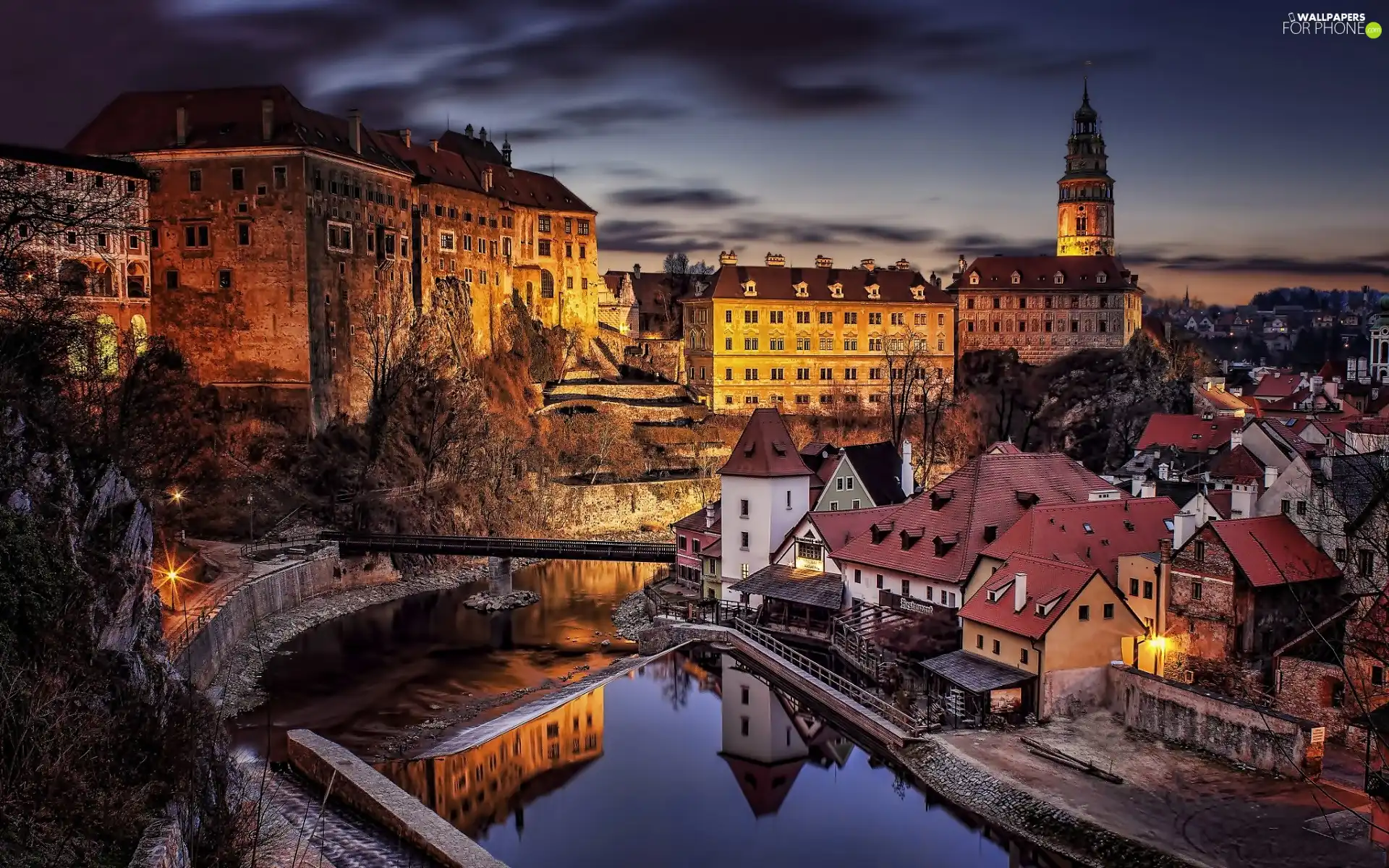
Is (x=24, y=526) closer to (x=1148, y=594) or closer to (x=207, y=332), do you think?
(x=1148, y=594)

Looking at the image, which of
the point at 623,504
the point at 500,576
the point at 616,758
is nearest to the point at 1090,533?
the point at 616,758

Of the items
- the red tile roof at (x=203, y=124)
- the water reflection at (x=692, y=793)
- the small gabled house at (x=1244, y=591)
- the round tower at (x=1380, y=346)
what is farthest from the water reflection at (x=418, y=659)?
the round tower at (x=1380, y=346)

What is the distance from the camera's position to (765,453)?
129 feet

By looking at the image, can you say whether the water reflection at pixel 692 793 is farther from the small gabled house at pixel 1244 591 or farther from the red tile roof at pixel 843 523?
the small gabled house at pixel 1244 591

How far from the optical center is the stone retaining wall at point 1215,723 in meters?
22.7

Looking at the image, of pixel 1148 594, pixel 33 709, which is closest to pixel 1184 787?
pixel 1148 594

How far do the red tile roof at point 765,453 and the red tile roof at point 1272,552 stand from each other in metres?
15.1

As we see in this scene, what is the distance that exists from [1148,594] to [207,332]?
42.1m

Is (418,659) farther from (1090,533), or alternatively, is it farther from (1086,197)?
(1086,197)

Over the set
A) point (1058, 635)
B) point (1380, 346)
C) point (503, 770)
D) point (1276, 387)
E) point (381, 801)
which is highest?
point (1380, 346)

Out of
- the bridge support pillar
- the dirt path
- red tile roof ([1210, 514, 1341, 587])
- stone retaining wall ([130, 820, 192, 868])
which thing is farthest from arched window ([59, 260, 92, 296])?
red tile roof ([1210, 514, 1341, 587])

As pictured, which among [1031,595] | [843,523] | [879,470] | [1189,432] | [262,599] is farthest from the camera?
[1189,432]

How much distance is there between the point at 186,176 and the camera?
174ft

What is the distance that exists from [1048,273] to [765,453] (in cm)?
4921
